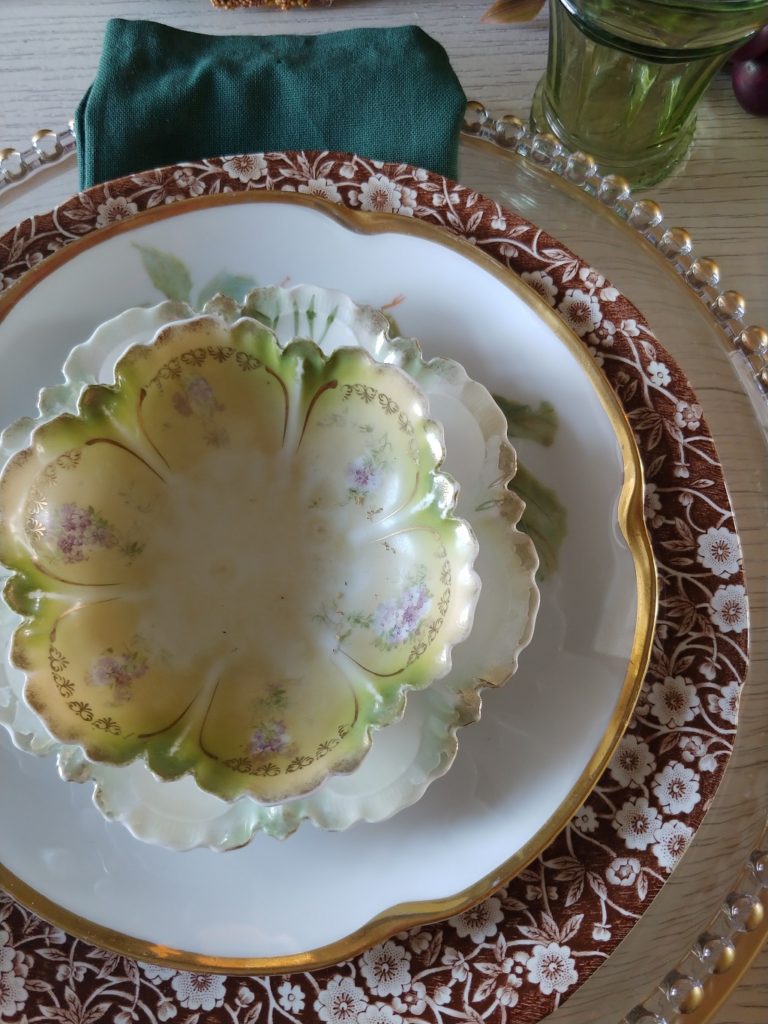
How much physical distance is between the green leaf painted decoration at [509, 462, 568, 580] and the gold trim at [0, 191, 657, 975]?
0.10 ft

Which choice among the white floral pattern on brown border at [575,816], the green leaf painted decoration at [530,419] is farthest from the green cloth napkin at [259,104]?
the green leaf painted decoration at [530,419]

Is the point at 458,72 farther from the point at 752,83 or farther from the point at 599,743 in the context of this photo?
the point at 599,743

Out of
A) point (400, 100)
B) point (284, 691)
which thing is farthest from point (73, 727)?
point (400, 100)

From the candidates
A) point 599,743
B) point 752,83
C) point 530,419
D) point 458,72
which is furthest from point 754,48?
point 599,743

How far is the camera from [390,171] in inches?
18.5

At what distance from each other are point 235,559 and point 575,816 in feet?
0.72

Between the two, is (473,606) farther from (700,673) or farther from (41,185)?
(41,185)

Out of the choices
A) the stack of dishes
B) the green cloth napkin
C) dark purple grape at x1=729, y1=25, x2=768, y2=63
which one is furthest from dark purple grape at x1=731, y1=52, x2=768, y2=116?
the stack of dishes

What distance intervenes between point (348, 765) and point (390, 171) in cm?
32

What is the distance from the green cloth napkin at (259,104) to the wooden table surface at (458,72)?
0.32 ft

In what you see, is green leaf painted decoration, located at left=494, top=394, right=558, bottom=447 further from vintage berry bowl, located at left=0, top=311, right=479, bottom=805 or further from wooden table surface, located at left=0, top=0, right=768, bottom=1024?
wooden table surface, located at left=0, top=0, right=768, bottom=1024

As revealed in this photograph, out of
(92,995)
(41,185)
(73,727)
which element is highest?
(41,185)

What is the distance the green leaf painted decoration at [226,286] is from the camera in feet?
1.50

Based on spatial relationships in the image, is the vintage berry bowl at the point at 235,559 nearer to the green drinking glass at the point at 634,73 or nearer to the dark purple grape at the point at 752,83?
the green drinking glass at the point at 634,73
